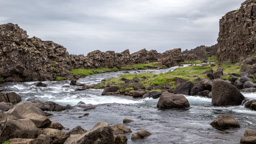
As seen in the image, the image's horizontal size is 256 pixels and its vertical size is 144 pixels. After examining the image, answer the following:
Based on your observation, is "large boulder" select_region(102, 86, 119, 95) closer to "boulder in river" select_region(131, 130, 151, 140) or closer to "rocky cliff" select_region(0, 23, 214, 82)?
"boulder in river" select_region(131, 130, 151, 140)

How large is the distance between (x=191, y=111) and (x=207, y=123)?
24.1 ft

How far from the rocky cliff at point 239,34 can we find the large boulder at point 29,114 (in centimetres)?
8435

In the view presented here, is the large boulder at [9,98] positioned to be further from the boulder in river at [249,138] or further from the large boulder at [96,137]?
the boulder in river at [249,138]

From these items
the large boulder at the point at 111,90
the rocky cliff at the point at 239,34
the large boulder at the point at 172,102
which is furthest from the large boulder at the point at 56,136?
the rocky cliff at the point at 239,34

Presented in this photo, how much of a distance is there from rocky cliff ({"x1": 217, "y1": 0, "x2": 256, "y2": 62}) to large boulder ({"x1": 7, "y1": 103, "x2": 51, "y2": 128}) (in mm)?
84348

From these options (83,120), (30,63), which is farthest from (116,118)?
(30,63)

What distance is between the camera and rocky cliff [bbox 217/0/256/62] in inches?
3374

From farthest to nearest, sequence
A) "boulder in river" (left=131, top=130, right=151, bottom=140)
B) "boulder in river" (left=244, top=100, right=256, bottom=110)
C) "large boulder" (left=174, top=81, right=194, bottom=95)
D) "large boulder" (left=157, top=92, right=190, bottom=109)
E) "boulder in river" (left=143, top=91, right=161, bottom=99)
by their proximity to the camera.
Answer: "large boulder" (left=174, top=81, right=194, bottom=95)
"boulder in river" (left=143, top=91, right=161, bottom=99)
"large boulder" (left=157, top=92, right=190, bottom=109)
"boulder in river" (left=244, top=100, right=256, bottom=110)
"boulder in river" (left=131, top=130, right=151, bottom=140)

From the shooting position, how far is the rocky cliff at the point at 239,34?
281ft

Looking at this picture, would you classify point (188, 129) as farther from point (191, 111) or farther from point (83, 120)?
point (83, 120)

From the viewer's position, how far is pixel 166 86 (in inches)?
2319

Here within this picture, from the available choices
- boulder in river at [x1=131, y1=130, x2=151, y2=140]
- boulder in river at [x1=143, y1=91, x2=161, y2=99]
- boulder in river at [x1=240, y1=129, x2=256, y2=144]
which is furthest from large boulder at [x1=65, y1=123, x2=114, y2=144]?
boulder in river at [x1=143, y1=91, x2=161, y2=99]

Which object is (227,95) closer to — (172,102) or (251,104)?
(251,104)

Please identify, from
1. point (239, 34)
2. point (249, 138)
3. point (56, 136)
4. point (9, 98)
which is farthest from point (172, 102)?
point (239, 34)
